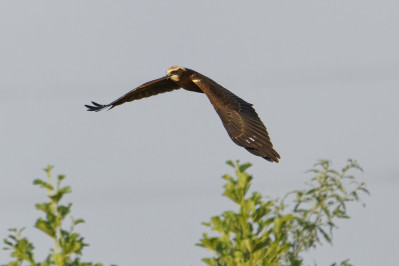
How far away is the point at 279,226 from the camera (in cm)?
563

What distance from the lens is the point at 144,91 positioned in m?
14.8

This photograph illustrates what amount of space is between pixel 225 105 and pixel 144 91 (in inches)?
103

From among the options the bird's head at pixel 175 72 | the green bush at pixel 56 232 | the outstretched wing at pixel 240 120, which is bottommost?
the green bush at pixel 56 232

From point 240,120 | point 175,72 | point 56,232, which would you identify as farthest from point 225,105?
point 56,232

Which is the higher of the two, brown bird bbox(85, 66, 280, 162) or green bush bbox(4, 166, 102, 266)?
brown bird bbox(85, 66, 280, 162)

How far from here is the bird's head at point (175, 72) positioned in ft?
45.2

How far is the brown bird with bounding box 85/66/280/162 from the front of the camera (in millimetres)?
11432

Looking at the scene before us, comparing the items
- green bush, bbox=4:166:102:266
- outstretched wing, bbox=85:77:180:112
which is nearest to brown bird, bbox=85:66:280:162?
outstretched wing, bbox=85:77:180:112

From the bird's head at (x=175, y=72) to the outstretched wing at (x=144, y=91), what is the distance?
554 mm

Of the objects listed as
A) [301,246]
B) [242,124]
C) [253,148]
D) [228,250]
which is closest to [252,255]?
[228,250]

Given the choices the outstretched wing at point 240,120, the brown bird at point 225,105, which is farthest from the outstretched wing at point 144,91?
the outstretched wing at point 240,120

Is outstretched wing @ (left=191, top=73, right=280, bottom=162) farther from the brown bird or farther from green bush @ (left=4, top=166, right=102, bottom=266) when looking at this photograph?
green bush @ (left=4, top=166, right=102, bottom=266)

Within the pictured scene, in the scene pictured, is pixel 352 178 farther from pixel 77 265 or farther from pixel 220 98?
pixel 77 265

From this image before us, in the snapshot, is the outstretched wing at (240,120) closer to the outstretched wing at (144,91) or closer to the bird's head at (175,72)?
the bird's head at (175,72)
